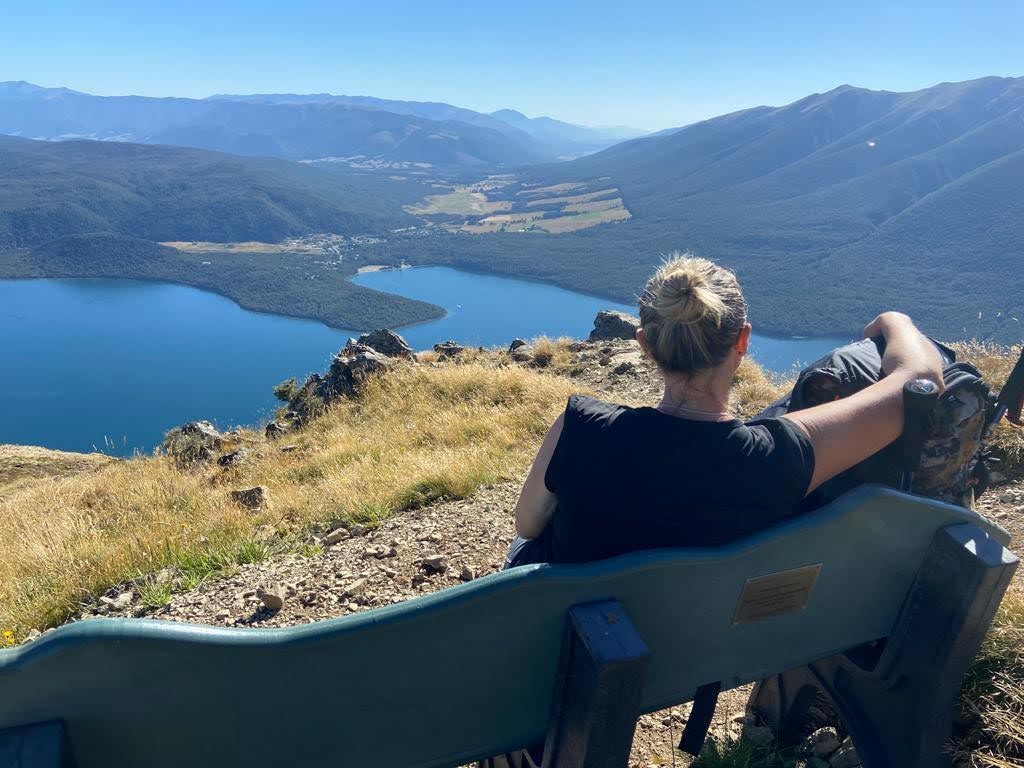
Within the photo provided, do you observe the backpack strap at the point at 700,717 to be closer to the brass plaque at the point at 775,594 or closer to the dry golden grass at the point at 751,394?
the brass plaque at the point at 775,594

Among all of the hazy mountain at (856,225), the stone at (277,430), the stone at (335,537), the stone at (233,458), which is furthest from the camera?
the hazy mountain at (856,225)

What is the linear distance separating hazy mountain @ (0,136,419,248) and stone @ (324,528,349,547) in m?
164

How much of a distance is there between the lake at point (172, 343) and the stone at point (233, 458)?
28.7 m

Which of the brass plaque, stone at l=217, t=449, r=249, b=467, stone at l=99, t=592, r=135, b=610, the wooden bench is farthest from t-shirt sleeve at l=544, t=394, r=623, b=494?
stone at l=217, t=449, r=249, b=467

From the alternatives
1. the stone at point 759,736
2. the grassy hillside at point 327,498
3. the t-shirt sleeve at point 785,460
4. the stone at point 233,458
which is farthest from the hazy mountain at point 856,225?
the t-shirt sleeve at point 785,460

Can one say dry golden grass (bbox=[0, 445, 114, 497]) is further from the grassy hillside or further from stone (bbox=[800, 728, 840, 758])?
stone (bbox=[800, 728, 840, 758])

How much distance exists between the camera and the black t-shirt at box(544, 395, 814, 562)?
1.53 metres

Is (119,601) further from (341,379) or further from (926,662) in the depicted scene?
(341,379)

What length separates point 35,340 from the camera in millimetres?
80250

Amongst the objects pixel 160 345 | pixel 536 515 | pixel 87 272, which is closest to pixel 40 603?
pixel 536 515

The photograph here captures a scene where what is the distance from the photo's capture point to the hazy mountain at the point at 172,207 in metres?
151

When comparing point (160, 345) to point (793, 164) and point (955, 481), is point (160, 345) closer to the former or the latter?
point (955, 481)

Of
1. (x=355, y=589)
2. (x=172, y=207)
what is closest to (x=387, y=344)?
(x=355, y=589)

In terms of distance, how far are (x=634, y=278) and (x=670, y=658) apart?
104m
